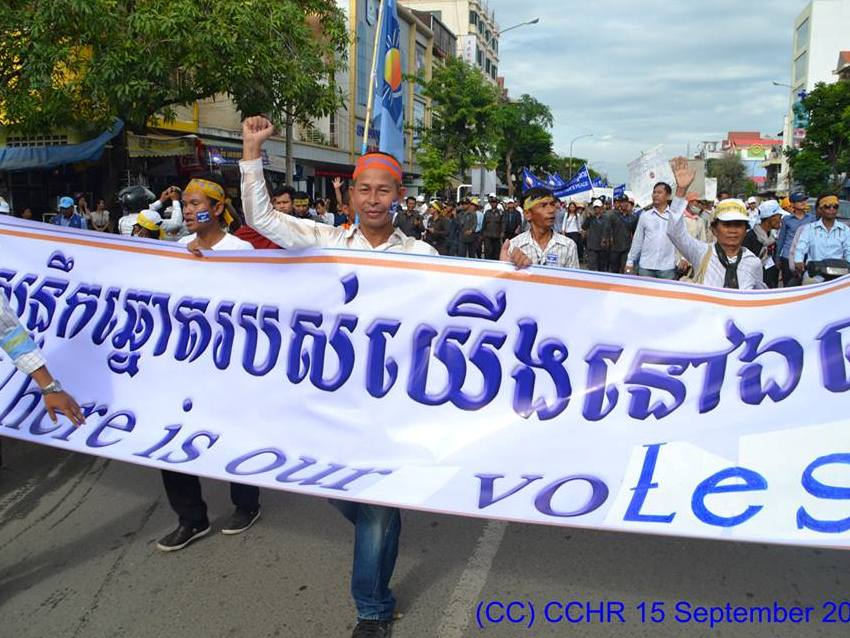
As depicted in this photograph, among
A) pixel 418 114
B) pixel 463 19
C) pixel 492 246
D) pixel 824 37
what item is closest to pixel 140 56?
pixel 492 246

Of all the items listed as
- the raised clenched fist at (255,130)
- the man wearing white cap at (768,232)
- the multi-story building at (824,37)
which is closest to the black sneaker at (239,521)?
the raised clenched fist at (255,130)

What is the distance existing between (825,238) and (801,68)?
92671 mm

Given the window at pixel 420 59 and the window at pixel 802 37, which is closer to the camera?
the window at pixel 420 59

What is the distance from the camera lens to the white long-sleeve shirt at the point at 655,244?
30.3ft

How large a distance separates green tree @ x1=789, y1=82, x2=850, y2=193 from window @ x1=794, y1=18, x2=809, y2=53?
51.4 m

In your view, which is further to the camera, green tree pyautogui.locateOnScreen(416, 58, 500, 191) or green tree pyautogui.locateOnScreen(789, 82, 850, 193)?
green tree pyautogui.locateOnScreen(789, 82, 850, 193)

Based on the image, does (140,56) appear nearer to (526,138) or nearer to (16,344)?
(16,344)

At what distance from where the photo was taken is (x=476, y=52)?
2987 inches

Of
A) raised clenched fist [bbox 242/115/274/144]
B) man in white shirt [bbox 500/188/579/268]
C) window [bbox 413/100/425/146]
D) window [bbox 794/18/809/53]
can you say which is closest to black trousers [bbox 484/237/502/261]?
man in white shirt [bbox 500/188/579/268]

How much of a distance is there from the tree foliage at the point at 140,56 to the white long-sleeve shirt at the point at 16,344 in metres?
6.74

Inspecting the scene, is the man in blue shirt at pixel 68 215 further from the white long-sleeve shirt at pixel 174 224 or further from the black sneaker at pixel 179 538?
the black sneaker at pixel 179 538

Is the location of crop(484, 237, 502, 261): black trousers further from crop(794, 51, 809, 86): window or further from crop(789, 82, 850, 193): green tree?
crop(794, 51, 809, 86): window

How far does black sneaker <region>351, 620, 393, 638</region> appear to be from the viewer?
288 centimetres

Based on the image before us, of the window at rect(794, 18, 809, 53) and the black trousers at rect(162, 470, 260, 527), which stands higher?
the window at rect(794, 18, 809, 53)
